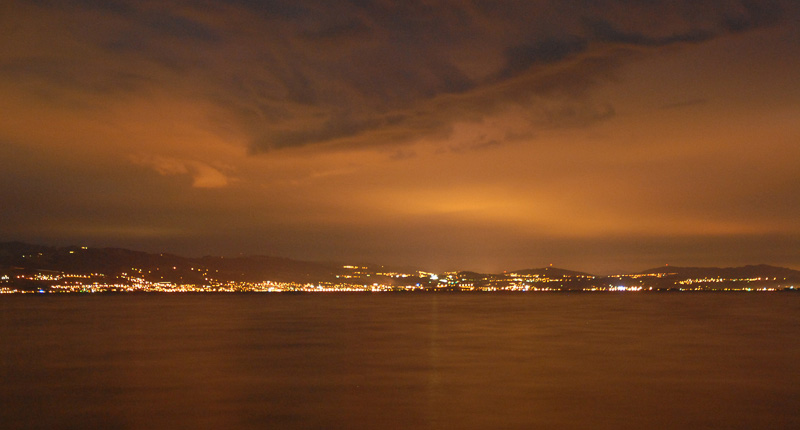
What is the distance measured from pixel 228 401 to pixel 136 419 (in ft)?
8.65

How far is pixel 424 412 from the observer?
1541cm

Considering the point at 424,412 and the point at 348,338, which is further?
the point at 348,338

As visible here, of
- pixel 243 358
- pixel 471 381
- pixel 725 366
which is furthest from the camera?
pixel 243 358

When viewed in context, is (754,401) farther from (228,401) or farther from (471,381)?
(228,401)

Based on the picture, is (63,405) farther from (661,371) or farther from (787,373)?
(787,373)

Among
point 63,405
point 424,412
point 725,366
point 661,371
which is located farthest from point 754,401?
point 63,405

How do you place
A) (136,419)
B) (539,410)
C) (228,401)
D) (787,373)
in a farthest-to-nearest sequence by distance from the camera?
1. (787,373)
2. (228,401)
3. (539,410)
4. (136,419)

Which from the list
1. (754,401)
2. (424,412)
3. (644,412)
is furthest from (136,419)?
(754,401)

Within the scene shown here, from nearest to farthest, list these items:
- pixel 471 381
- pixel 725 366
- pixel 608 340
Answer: pixel 471 381 < pixel 725 366 < pixel 608 340

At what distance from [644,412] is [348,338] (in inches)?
822

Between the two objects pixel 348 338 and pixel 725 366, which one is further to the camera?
pixel 348 338

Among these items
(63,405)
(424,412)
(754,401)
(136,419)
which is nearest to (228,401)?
(136,419)

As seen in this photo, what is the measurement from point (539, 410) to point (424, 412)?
2.70 meters

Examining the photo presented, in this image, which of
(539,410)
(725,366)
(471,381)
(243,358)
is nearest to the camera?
(539,410)
